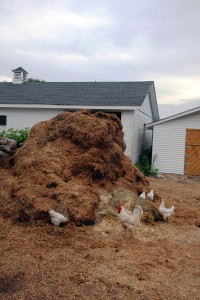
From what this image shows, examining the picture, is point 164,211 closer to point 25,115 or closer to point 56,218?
point 56,218

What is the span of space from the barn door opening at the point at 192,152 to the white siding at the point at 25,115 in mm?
7707

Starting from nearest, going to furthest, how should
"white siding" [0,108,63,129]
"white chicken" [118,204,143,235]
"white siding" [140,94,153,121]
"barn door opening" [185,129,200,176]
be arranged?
"white chicken" [118,204,143,235], "barn door opening" [185,129,200,176], "white siding" [0,108,63,129], "white siding" [140,94,153,121]

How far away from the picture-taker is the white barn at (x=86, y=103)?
61.5 feet

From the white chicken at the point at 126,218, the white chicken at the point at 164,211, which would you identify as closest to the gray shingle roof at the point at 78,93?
the white chicken at the point at 164,211

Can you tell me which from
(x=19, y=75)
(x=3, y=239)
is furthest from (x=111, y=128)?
(x=19, y=75)

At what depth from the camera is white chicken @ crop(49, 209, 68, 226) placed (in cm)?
661

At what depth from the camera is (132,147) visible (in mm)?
18797

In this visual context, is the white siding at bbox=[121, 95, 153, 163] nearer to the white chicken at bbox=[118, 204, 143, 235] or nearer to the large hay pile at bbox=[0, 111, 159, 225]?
the large hay pile at bbox=[0, 111, 159, 225]

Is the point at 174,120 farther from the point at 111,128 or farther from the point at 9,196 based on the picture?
the point at 9,196

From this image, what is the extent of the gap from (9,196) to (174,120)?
13037 millimetres

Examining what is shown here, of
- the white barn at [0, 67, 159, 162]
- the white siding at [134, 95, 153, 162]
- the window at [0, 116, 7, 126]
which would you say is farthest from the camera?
the window at [0, 116, 7, 126]

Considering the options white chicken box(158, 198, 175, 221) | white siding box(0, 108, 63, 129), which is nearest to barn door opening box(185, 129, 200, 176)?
white siding box(0, 108, 63, 129)

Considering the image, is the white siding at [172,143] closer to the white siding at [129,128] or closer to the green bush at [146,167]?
the green bush at [146,167]

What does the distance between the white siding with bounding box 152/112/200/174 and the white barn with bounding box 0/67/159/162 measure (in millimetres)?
1286
